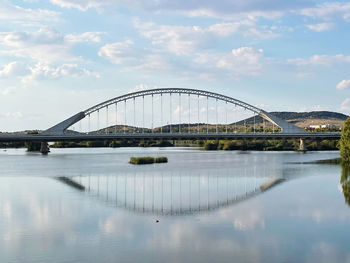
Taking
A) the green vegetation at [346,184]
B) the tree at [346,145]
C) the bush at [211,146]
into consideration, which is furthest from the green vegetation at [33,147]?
the green vegetation at [346,184]

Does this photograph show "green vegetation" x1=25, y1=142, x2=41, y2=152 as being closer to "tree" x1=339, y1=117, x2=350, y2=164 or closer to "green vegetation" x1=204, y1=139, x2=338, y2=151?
"green vegetation" x1=204, y1=139, x2=338, y2=151

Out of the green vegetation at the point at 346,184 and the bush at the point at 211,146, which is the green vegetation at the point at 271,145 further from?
the green vegetation at the point at 346,184

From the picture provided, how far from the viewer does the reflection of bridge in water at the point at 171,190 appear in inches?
1024

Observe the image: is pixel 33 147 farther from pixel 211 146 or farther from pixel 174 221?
pixel 174 221

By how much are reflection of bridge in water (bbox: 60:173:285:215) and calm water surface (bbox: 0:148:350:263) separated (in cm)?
6

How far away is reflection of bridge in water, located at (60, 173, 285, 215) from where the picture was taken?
26000 millimetres

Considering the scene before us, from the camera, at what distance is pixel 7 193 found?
31109 millimetres

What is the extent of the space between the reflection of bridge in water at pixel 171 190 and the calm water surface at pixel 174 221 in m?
0.06

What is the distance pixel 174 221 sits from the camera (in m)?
21.6

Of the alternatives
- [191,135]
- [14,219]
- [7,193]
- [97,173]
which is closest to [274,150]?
[191,135]

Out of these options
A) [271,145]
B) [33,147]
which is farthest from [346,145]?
[33,147]

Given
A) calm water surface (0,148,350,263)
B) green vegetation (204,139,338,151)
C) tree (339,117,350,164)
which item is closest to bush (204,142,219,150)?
green vegetation (204,139,338,151)

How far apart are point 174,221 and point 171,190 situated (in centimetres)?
1091

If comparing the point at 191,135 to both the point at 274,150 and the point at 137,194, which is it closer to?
the point at 274,150
